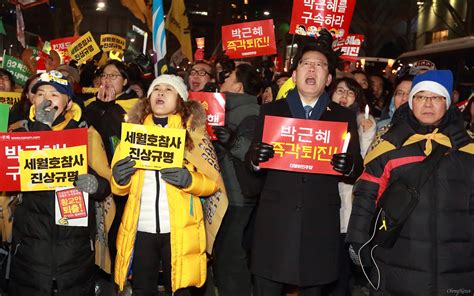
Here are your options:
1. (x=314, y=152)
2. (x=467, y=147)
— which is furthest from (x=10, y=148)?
(x=467, y=147)

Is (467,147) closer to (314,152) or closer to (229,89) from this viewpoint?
(314,152)

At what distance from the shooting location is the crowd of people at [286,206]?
351 centimetres

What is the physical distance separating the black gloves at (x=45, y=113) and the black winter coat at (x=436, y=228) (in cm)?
236

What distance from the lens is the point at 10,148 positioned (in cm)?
400

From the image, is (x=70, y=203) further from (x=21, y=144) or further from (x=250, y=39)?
(x=250, y=39)

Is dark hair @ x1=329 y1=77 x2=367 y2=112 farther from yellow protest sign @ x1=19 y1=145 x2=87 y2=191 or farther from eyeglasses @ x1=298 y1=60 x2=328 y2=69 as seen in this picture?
yellow protest sign @ x1=19 y1=145 x2=87 y2=191

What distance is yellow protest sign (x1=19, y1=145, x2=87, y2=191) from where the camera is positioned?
12.9 ft

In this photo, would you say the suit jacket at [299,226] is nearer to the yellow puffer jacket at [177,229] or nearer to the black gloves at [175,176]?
the yellow puffer jacket at [177,229]

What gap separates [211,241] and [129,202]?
31.3 inches

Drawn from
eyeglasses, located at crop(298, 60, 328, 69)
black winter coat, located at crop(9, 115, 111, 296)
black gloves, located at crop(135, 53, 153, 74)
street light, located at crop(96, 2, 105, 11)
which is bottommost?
black winter coat, located at crop(9, 115, 111, 296)

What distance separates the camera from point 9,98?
6500 millimetres

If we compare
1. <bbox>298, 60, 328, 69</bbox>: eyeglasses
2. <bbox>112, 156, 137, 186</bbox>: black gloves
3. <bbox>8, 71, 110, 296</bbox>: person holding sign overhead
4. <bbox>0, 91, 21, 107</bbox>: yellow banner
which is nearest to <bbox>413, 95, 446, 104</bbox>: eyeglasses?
<bbox>298, 60, 328, 69</bbox>: eyeglasses

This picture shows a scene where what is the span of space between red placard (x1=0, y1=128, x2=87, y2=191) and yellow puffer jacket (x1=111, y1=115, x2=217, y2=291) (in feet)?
1.10

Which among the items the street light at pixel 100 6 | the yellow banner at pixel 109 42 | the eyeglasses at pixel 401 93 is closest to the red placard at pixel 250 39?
the yellow banner at pixel 109 42
